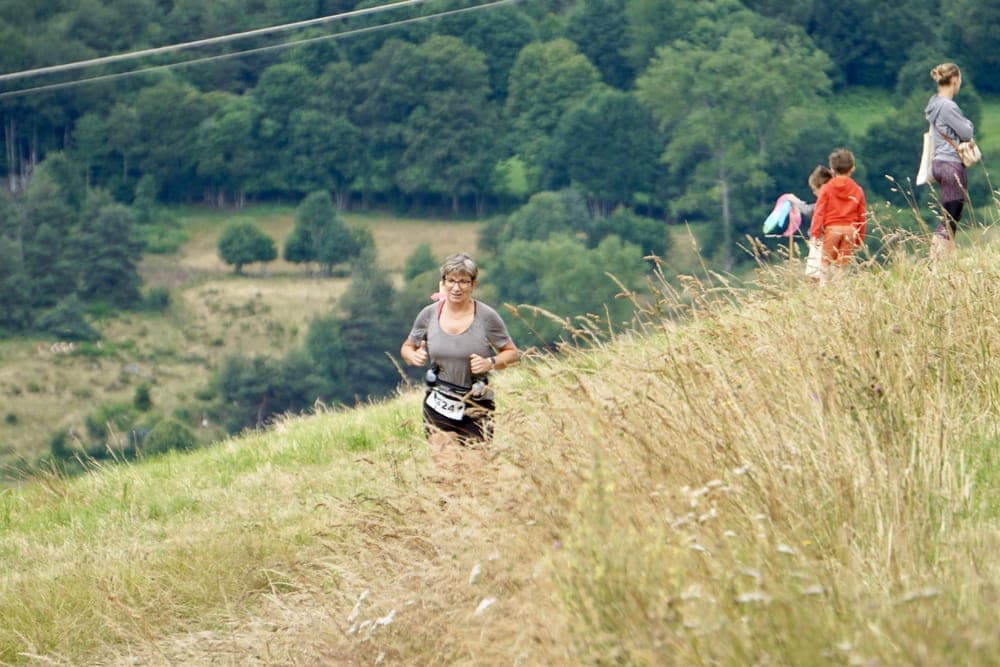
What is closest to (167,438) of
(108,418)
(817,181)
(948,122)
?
(108,418)

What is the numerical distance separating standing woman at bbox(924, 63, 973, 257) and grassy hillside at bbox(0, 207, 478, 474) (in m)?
70.3

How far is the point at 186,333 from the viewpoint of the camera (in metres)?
95.7

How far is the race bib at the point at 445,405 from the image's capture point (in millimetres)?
6699

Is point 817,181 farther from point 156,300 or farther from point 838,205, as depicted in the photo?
point 156,300

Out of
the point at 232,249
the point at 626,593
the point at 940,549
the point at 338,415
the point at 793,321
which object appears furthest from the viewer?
the point at 232,249

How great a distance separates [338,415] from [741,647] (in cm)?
858

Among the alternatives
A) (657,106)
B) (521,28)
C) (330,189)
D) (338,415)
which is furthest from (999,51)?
(338,415)

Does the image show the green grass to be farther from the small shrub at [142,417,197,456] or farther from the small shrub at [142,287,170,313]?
the small shrub at [142,417,197,456]

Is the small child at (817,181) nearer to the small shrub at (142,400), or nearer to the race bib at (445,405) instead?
the race bib at (445,405)

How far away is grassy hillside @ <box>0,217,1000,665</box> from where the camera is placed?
3721 millimetres

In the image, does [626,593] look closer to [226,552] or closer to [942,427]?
[942,427]

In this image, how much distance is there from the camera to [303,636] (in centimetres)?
547

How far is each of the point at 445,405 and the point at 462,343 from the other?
0.30 meters

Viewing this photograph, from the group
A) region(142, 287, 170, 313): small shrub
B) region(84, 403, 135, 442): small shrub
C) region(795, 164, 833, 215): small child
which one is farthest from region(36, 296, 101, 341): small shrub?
region(795, 164, 833, 215): small child
